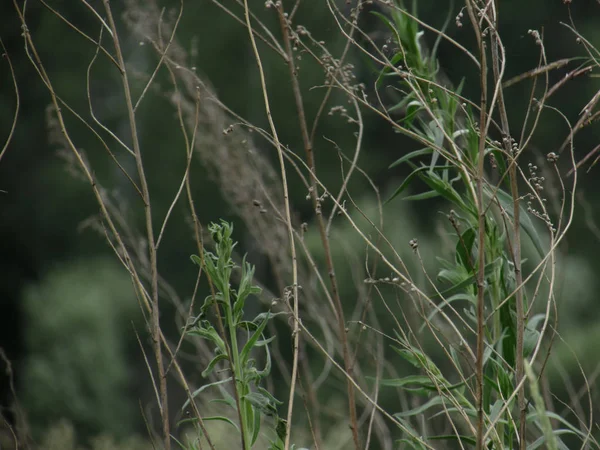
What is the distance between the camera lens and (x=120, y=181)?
1363cm

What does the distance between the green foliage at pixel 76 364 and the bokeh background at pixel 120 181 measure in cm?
2

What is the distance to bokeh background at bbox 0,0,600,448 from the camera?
1117 centimetres

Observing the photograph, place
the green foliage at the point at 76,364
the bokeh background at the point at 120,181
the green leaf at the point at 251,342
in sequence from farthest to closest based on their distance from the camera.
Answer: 1. the bokeh background at the point at 120,181
2. the green foliage at the point at 76,364
3. the green leaf at the point at 251,342

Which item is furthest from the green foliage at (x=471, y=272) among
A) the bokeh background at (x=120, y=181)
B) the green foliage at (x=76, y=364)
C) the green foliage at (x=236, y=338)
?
the green foliage at (x=76, y=364)

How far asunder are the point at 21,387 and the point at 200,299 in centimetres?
298

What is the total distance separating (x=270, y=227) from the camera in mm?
2488

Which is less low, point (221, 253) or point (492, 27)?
point (492, 27)

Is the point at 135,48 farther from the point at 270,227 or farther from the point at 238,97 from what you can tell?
the point at 270,227

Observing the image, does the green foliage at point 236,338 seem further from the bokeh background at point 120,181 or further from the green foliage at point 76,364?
the green foliage at point 76,364

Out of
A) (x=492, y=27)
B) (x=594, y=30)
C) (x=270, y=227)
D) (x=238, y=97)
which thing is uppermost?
(x=492, y=27)

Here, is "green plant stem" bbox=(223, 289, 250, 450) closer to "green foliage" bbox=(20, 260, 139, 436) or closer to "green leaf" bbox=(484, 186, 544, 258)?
"green leaf" bbox=(484, 186, 544, 258)

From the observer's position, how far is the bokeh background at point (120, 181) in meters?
11.2

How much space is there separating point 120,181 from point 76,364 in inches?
141

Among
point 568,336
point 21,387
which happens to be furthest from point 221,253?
point 21,387
